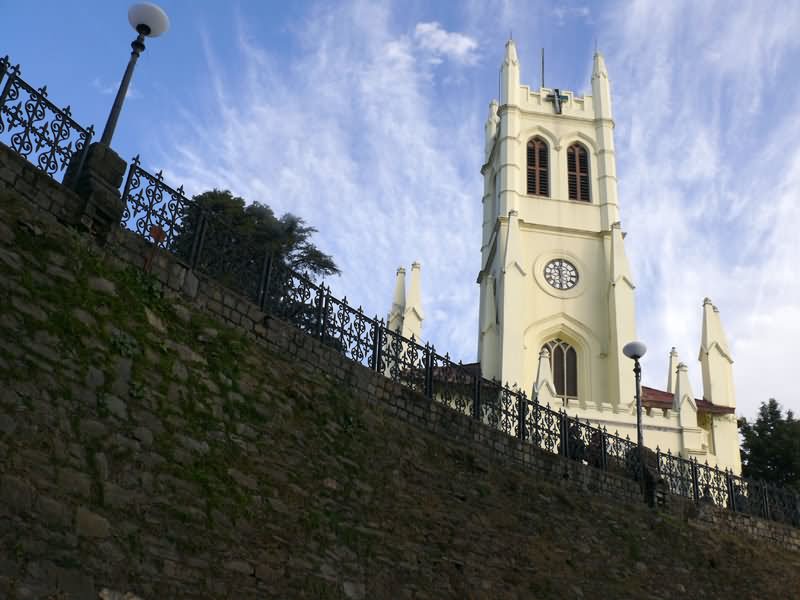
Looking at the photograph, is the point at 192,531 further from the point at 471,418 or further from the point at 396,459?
the point at 471,418

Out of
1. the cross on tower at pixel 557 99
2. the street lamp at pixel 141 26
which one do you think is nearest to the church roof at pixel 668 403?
the cross on tower at pixel 557 99

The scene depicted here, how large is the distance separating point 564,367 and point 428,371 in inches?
1084

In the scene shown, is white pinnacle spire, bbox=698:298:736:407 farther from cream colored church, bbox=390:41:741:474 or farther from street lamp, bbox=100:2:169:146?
street lamp, bbox=100:2:169:146

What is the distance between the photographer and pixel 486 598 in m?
9.70

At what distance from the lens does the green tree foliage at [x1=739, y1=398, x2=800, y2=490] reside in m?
37.9

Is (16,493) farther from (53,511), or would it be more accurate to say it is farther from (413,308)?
(413,308)

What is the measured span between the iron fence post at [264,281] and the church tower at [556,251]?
80.5 feet

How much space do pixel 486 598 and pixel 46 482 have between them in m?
5.72

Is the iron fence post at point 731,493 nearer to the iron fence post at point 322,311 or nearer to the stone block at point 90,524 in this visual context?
the iron fence post at point 322,311

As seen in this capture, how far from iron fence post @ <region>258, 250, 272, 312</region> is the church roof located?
2902 centimetres

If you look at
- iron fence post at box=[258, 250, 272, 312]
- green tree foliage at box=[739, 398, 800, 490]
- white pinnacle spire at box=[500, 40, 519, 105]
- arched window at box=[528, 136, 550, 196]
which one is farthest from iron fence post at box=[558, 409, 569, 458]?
white pinnacle spire at box=[500, 40, 519, 105]

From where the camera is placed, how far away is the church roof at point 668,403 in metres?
35.7

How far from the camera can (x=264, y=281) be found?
998 centimetres

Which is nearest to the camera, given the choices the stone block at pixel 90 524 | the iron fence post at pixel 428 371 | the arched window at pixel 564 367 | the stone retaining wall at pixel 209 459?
the stone block at pixel 90 524
